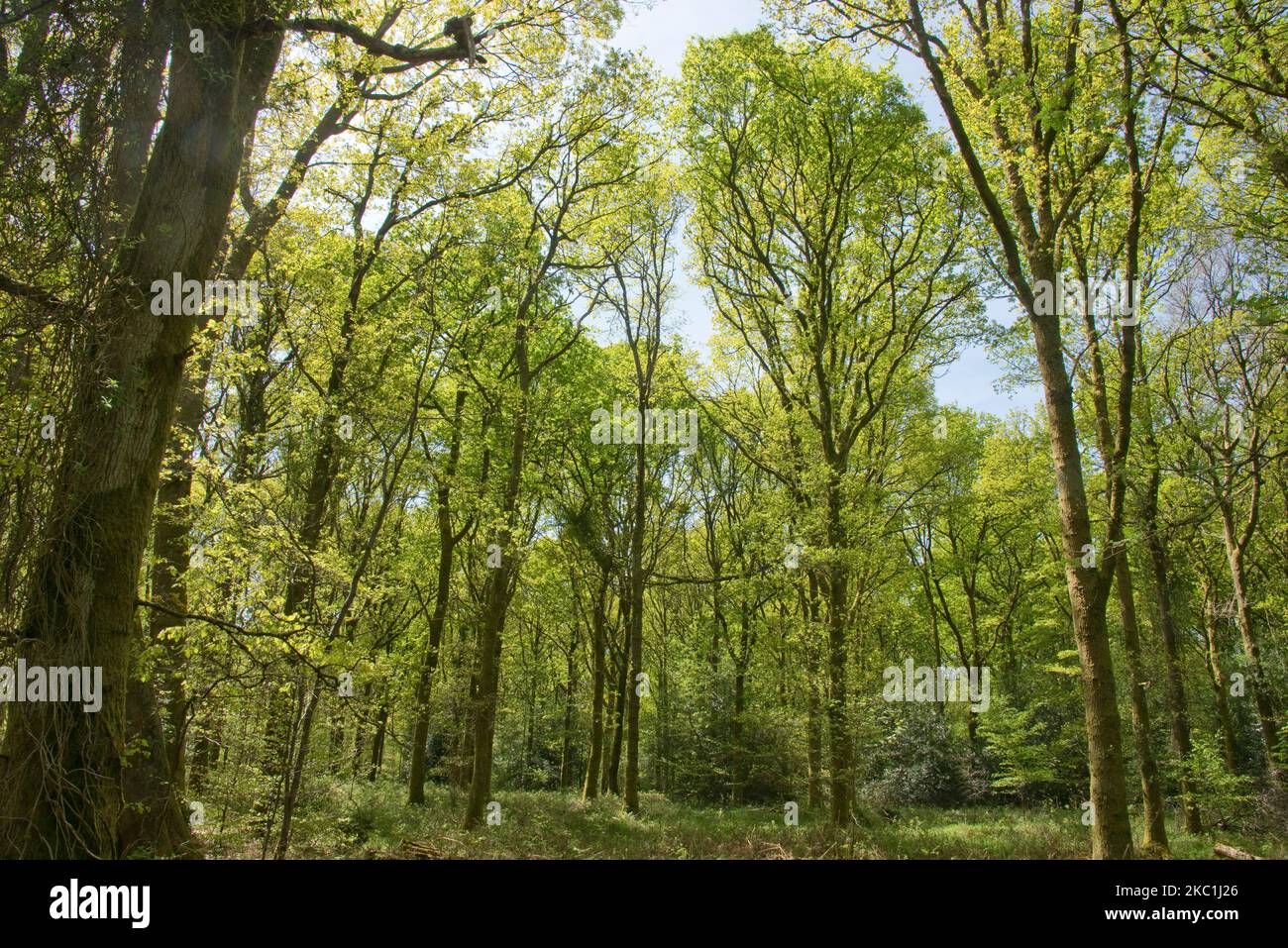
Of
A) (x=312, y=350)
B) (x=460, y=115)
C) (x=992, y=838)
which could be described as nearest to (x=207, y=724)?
(x=312, y=350)

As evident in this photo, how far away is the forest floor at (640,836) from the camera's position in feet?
32.4

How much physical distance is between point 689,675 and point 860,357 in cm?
1214

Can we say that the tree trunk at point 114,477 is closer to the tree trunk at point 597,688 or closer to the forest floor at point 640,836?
the forest floor at point 640,836

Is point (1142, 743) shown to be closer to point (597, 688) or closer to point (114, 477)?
point (597, 688)

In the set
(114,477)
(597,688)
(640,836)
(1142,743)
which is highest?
(114,477)

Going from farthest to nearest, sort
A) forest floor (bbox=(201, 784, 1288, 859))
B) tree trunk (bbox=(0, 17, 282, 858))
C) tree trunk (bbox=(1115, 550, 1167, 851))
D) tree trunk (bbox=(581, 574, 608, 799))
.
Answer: tree trunk (bbox=(581, 574, 608, 799)) → tree trunk (bbox=(1115, 550, 1167, 851)) → forest floor (bbox=(201, 784, 1288, 859)) → tree trunk (bbox=(0, 17, 282, 858))

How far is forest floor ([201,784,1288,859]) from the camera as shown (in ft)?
32.4

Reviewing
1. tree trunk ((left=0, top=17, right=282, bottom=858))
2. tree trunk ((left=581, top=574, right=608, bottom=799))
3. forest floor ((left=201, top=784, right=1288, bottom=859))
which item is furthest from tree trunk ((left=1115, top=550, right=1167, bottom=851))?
tree trunk ((left=581, top=574, right=608, bottom=799))

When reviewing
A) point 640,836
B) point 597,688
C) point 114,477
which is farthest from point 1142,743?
point 114,477

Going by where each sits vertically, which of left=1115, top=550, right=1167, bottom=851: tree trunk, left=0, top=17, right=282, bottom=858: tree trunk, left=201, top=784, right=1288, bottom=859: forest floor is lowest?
left=201, top=784, right=1288, bottom=859: forest floor

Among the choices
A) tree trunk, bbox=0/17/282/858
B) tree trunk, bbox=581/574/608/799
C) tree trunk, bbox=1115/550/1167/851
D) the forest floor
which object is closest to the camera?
tree trunk, bbox=0/17/282/858

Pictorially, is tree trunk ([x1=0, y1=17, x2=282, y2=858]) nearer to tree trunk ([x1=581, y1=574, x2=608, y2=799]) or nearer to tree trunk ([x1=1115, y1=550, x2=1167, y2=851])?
tree trunk ([x1=1115, y1=550, x2=1167, y2=851])

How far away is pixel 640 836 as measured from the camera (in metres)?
12.8
